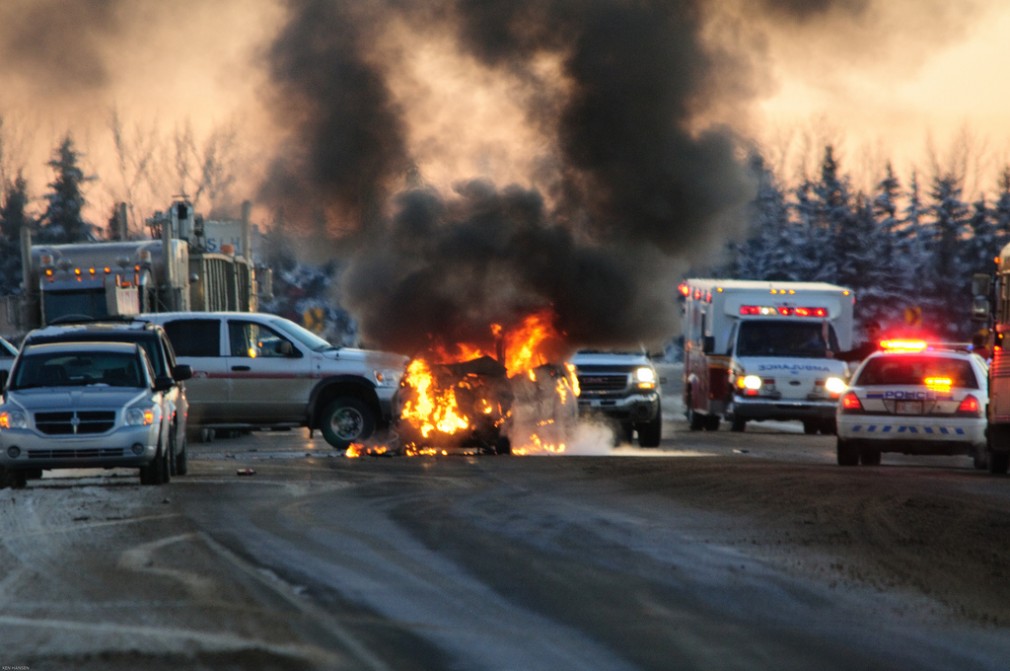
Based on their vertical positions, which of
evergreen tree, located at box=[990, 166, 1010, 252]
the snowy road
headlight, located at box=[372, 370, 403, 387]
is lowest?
the snowy road

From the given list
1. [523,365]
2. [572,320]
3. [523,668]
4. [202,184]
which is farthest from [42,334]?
[202,184]

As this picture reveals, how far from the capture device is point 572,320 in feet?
79.9

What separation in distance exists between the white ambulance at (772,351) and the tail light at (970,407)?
8.23m

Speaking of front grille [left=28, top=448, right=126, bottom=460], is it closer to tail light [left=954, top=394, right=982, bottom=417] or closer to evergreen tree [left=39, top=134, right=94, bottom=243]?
tail light [left=954, top=394, right=982, bottom=417]

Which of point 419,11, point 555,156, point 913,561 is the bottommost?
→ point 913,561

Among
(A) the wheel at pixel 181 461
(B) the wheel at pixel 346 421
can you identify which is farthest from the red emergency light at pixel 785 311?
(A) the wheel at pixel 181 461

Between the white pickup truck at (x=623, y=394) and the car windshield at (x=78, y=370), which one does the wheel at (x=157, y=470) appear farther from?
the white pickup truck at (x=623, y=394)

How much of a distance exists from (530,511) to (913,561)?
3.76 m

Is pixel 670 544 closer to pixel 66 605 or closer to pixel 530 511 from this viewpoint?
pixel 530 511

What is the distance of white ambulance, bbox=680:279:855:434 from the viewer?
27938 mm

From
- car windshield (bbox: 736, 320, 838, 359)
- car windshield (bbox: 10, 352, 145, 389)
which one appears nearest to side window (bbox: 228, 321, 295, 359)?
car windshield (bbox: 10, 352, 145, 389)

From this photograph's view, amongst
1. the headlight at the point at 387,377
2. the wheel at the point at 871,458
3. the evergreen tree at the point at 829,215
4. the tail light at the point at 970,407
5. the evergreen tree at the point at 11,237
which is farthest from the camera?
the evergreen tree at the point at 829,215

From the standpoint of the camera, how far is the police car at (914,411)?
19453 mm

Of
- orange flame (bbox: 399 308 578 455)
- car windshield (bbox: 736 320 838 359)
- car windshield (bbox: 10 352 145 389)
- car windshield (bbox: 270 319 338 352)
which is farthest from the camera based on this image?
car windshield (bbox: 736 320 838 359)
